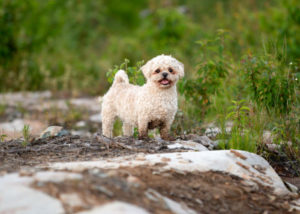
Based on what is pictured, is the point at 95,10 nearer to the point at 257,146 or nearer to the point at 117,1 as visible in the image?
the point at 117,1

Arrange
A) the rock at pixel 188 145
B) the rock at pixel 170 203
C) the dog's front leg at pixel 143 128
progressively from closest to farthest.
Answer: the rock at pixel 170 203, the rock at pixel 188 145, the dog's front leg at pixel 143 128

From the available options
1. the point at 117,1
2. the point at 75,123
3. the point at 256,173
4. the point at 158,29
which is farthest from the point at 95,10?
the point at 256,173

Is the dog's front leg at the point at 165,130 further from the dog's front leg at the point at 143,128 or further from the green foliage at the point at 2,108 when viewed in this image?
the green foliage at the point at 2,108

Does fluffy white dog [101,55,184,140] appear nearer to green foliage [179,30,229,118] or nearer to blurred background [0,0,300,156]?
blurred background [0,0,300,156]

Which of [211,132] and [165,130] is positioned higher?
[165,130]

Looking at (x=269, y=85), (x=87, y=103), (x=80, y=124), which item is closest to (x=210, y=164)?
(x=269, y=85)

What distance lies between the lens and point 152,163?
362cm

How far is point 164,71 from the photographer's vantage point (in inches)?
183

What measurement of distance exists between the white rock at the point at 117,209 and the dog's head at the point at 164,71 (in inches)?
84.3

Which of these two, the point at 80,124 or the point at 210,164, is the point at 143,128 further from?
the point at 80,124

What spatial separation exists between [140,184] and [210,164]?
895 millimetres

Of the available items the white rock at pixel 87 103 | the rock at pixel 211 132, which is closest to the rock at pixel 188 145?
the rock at pixel 211 132

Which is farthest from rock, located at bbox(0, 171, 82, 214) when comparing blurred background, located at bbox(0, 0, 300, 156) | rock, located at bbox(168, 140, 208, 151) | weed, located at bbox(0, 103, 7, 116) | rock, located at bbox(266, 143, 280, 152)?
weed, located at bbox(0, 103, 7, 116)

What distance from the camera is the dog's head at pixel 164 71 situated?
15.3 feet
